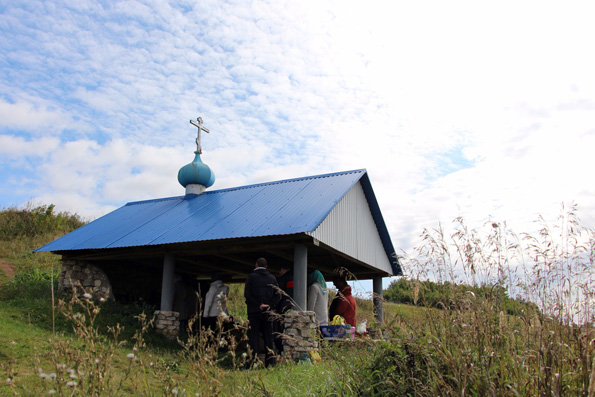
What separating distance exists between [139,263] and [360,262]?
646 centimetres

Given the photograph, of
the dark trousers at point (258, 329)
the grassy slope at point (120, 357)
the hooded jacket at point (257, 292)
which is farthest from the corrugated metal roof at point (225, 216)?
the dark trousers at point (258, 329)

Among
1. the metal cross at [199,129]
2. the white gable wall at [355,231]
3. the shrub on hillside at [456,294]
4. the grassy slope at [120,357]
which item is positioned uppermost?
the metal cross at [199,129]

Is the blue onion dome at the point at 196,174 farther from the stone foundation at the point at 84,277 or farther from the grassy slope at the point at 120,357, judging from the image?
the grassy slope at the point at 120,357

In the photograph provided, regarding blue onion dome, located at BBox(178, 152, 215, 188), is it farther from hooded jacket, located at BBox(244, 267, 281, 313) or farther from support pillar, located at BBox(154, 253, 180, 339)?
hooded jacket, located at BBox(244, 267, 281, 313)

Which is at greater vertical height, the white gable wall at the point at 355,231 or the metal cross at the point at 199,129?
the metal cross at the point at 199,129

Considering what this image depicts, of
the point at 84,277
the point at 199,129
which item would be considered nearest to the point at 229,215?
the point at 84,277

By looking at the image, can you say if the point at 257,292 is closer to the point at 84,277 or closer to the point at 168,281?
the point at 168,281

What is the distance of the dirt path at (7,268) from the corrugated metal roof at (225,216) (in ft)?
10.4

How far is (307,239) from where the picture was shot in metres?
9.37

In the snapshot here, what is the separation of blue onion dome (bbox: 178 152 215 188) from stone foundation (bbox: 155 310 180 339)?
16.8 feet

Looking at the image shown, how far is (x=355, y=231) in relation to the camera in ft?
39.9

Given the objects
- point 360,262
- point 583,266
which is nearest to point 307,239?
point 360,262

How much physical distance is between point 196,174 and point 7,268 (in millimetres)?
6979

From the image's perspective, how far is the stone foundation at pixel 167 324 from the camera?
10773 millimetres
